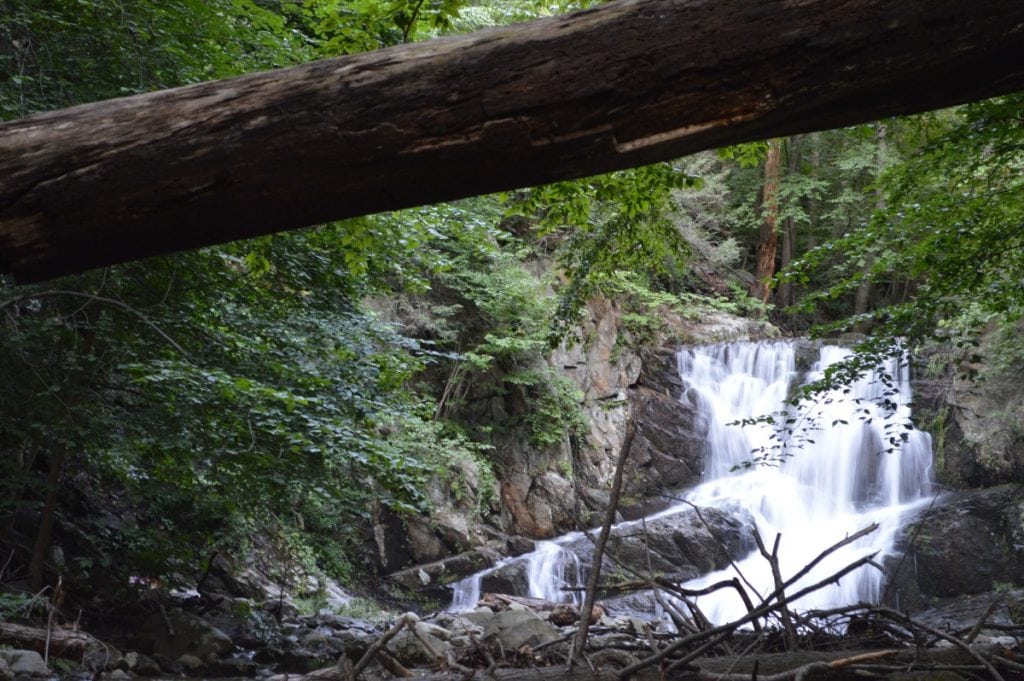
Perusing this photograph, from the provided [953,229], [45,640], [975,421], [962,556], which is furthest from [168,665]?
[975,421]

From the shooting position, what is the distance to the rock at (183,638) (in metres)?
7.39

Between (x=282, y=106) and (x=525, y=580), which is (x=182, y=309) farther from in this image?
(x=525, y=580)

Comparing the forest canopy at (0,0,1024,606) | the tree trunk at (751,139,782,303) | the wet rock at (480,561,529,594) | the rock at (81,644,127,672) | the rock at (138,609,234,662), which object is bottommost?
the wet rock at (480,561,529,594)

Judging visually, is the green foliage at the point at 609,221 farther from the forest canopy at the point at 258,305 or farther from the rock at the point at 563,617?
the rock at the point at 563,617

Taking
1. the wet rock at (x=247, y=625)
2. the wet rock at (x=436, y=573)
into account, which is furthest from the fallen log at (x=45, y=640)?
the wet rock at (x=436, y=573)

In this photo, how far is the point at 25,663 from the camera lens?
17.7 ft

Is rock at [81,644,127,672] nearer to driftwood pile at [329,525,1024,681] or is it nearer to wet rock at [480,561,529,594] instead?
driftwood pile at [329,525,1024,681]

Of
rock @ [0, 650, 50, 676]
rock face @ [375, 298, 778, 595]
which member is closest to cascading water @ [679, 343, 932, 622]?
rock face @ [375, 298, 778, 595]

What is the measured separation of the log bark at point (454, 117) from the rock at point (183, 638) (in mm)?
6388

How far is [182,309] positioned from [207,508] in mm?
2959

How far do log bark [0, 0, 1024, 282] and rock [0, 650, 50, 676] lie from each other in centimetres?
447

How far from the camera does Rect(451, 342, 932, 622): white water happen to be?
522 inches

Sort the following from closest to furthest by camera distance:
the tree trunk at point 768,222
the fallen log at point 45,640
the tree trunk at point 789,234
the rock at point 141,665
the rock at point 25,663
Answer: the rock at point 25,663 < the fallen log at point 45,640 < the rock at point 141,665 < the tree trunk at point 768,222 < the tree trunk at point 789,234

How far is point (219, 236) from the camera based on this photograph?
2033 millimetres
